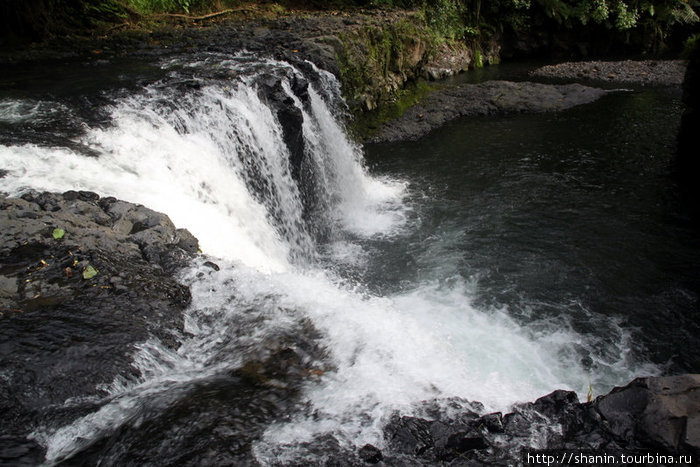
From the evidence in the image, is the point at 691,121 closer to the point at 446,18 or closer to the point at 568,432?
the point at 446,18

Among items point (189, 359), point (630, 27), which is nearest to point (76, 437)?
point (189, 359)

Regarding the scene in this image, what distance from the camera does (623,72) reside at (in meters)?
16.7

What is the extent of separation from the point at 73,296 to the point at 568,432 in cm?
362

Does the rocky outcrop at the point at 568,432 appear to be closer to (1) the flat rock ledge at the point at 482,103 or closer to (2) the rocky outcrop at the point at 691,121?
(2) the rocky outcrop at the point at 691,121

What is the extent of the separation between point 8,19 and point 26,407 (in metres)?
10.4

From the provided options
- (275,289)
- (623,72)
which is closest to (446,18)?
(623,72)

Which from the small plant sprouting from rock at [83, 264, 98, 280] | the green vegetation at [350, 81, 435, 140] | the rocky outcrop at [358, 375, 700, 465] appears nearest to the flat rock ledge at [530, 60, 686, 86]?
the green vegetation at [350, 81, 435, 140]

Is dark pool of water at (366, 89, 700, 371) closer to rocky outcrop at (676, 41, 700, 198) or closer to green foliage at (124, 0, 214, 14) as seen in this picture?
rocky outcrop at (676, 41, 700, 198)

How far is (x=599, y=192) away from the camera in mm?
8422

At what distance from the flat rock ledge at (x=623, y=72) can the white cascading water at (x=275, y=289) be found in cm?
1167

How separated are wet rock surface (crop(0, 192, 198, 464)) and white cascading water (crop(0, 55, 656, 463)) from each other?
0.50ft

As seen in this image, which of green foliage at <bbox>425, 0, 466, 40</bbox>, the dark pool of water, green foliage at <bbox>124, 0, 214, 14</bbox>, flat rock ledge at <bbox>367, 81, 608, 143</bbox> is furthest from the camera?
green foliage at <bbox>425, 0, 466, 40</bbox>

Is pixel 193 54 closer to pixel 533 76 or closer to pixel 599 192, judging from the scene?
pixel 599 192

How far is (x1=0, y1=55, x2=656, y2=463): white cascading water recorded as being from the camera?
3.06 meters
